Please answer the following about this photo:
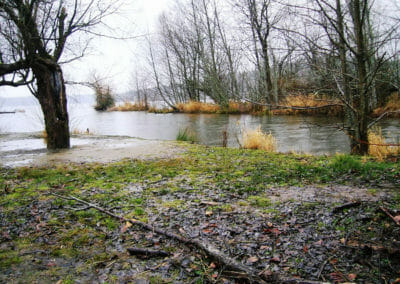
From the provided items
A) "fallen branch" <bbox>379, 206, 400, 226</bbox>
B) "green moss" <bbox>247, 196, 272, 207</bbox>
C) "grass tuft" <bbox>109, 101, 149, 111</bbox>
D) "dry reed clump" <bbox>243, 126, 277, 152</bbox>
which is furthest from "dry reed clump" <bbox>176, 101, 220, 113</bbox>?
"fallen branch" <bbox>379, 206, 400, 226</bbox>

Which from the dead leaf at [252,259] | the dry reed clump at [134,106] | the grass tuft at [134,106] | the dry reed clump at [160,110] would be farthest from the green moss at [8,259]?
the dry reed clump at [134,106]

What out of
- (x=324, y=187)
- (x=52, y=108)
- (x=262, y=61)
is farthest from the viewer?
(x=262, y=61)

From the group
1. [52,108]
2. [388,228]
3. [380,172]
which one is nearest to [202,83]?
[52,108]

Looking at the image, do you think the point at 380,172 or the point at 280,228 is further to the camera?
the point at 380,172

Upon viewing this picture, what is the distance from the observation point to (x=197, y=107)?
2828cm

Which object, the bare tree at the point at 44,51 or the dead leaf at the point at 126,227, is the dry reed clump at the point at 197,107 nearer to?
the bare tree at the point at 44,51

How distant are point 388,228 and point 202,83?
24669mm

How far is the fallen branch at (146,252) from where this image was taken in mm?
2643

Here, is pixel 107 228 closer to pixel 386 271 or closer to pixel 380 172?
pixel 386 271

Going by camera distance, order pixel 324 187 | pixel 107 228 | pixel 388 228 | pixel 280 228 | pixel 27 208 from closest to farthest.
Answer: pixel 388 228 < pixel 280 228 < pixel 107 228 < pixel 27 208 < pixel 324 187

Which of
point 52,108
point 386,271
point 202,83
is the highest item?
point 202,83

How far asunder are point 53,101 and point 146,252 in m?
7.59

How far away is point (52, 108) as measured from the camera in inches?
350

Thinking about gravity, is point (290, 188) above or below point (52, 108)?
below
